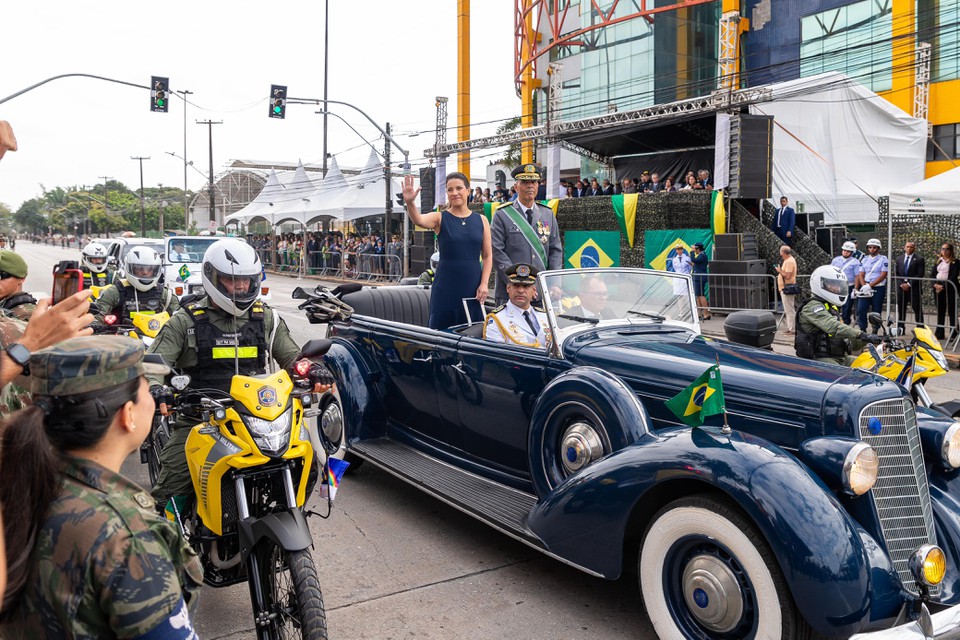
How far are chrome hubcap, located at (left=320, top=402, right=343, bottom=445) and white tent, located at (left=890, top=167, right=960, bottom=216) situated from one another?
409 inches

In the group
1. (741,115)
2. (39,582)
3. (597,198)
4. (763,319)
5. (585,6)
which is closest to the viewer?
(39,582)

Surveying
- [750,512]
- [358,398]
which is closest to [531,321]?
[358,398]

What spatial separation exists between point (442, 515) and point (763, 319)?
2521 mm

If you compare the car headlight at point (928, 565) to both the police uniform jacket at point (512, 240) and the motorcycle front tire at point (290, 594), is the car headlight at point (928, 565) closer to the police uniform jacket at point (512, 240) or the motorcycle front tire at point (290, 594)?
the motorcycle front tire at point (290, 594)

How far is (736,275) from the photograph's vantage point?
16.3 meters

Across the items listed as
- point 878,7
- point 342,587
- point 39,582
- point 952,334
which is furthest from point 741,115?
point 39,582

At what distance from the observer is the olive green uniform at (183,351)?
369 cm

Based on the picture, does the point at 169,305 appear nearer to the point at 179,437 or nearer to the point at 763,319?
the point at 179,437

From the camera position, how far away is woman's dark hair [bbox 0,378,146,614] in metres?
1.64

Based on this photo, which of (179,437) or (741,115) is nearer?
(179,437)

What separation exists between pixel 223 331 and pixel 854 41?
31.5 metres

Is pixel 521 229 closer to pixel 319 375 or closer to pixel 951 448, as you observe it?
pixel 319 375

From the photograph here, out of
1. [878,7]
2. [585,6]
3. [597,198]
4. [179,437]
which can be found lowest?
[179,437]

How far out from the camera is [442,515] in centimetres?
539
